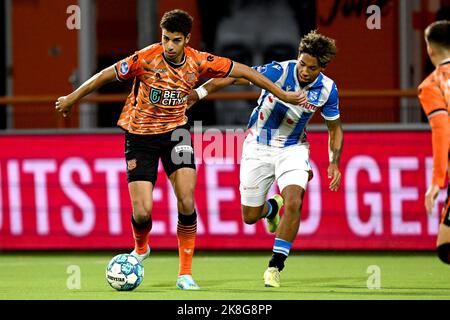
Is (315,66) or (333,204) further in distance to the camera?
(333,204)

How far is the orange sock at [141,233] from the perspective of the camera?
9.66 meters

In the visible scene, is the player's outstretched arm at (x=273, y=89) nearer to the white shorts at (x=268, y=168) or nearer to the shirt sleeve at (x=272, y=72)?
the shirt sleeve at (x=272, y=72)

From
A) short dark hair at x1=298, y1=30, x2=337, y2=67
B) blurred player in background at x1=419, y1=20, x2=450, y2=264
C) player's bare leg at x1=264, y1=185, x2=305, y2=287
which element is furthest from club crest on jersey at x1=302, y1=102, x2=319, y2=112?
blurred player in background at x1=419, y1=20, x2=450, y2=264

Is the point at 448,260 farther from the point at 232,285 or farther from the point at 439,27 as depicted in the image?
the point at 232,285

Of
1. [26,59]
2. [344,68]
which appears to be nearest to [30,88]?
[26,59]

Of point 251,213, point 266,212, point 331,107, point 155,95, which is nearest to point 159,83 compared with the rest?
point 155,95

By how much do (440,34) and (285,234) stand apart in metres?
2.52

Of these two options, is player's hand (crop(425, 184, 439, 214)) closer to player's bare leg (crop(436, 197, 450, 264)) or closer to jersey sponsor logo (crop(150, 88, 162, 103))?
player's bare leg (crop(436, 197, 450, 264))

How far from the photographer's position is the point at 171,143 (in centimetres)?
948

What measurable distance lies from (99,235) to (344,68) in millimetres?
4914

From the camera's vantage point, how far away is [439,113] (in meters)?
7.52

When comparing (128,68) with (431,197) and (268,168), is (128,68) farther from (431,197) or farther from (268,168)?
(431,197)

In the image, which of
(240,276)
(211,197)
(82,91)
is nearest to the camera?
(82,91)

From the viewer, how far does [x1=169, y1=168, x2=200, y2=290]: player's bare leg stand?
9359 mm
